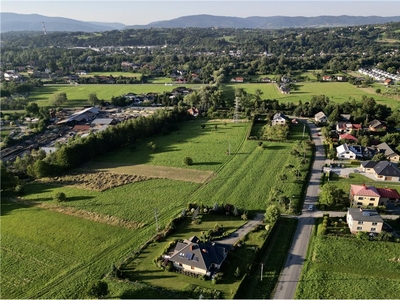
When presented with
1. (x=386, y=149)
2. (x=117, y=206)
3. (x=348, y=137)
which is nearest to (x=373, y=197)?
(x=386, y=149)

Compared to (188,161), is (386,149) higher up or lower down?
higher up

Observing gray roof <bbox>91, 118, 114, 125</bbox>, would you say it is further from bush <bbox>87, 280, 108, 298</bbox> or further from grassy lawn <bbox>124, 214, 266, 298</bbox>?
bush <bbox>87, 280, 108, 298</bbox>

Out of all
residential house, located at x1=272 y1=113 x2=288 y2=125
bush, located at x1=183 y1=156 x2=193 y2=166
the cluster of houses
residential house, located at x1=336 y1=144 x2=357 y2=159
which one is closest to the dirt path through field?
bush, located at x1=183 y1=156 x2=193 y2=166

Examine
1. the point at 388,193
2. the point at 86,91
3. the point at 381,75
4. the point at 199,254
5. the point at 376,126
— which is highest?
the point at 381,75

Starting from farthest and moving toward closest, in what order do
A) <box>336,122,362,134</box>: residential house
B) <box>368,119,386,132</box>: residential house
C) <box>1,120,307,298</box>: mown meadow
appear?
<box>336,122,362,134</box>: residential house → <box>368,119,386,132</box>: residential house → <box>1,120,307,298</box>: mown meadow

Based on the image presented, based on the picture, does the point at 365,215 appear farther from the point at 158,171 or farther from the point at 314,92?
the point at 314,92

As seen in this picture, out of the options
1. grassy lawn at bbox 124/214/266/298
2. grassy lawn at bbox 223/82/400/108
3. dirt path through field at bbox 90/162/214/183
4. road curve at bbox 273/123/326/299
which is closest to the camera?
road curve at bbox 273/123/326/299

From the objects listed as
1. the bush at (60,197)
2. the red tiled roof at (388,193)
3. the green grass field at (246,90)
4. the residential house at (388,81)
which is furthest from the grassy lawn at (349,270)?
the residential house at (388,81)
